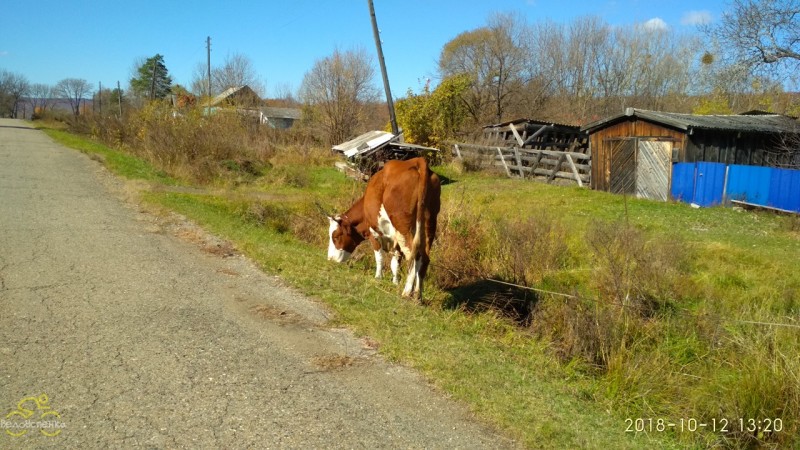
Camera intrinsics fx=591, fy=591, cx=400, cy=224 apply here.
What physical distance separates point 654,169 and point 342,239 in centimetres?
1741

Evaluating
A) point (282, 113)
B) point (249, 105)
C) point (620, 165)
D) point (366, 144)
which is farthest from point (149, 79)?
point (620, 165)

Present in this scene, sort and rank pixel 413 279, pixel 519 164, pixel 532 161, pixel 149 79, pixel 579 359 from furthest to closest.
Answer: pixel 149 79, pixel 519 164, pixel 532 161, pixel 413 279, pixel 579 359

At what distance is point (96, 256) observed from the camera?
8.34 meters

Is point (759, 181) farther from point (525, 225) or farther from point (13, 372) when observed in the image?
point (13, 372)

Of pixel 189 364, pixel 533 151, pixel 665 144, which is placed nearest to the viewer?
pixel 189 364

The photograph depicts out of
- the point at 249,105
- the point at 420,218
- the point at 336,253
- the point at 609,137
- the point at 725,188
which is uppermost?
the point at 249,105

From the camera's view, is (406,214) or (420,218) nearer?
(420,218)

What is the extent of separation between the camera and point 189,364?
4.89m

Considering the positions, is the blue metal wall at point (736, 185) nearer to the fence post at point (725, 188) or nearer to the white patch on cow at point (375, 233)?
the fence post at point (725, 188)

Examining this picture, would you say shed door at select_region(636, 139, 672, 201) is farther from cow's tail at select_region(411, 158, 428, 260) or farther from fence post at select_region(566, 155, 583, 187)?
cow's tail at select_region(411, 158, 428, 260)

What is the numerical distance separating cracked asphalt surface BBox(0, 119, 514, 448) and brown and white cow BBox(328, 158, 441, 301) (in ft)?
5.53

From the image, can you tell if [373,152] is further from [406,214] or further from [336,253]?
[406,214]

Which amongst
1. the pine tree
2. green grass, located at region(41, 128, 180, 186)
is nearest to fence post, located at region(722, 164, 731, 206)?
green grass, located at region(41, 128, 180, 186)

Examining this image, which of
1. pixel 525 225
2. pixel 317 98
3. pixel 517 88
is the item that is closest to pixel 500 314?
pixel 525 225
